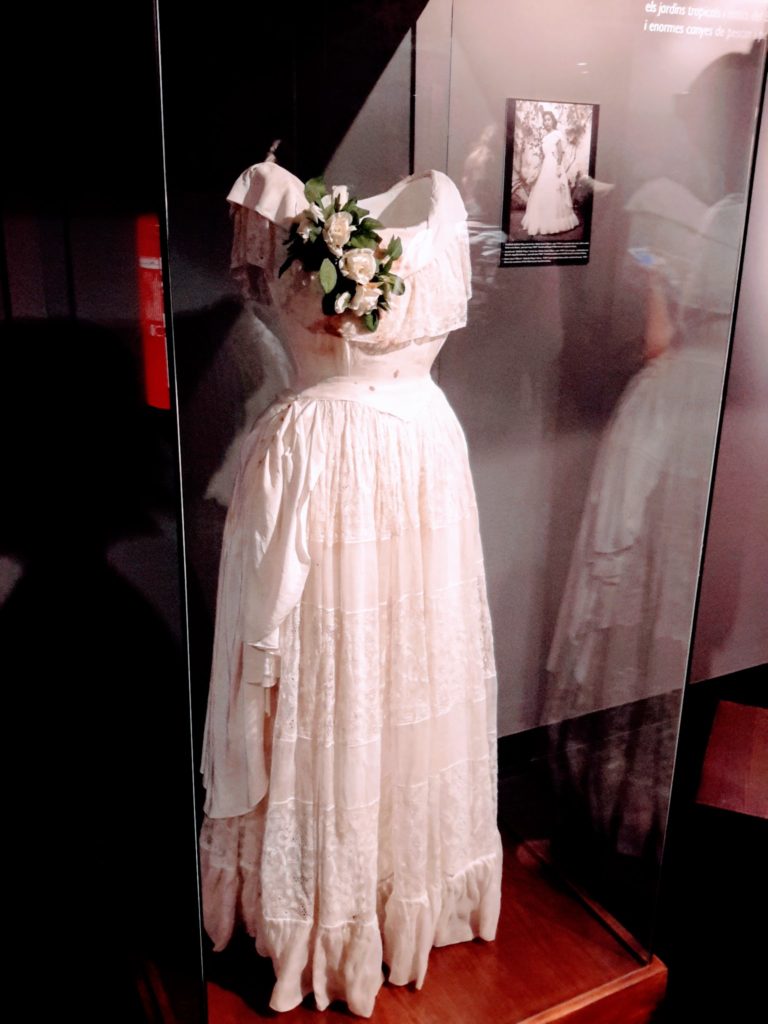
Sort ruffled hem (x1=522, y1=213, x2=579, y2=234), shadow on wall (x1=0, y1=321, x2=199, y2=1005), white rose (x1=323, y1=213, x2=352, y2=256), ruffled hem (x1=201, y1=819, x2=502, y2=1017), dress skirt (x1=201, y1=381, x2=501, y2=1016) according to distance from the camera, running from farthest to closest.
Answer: ruffled hem (x1=522, y1=213, x2=579, y2=234) < shadow on wall (x1=0, y1=321, x2=199, y2=1005) < ruffled hem (x1=201, y1=819, x2=502, y2=1017) < dress skirt (x1=201, y1=381, x2=501, y2=1016) < white rose (x1=323, y1=213, x2=352, y2=256)

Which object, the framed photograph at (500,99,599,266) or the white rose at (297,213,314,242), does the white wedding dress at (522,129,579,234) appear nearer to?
the framed photograph at (500,99,599,266)

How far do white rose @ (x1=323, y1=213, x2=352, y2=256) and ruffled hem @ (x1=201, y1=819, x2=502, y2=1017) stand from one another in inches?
38.3

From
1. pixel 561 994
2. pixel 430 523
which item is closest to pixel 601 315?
pixel 430 523

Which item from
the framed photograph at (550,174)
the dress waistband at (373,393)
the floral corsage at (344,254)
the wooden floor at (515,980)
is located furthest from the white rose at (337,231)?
the wooden floor at (515,980)

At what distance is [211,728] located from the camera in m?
1.61

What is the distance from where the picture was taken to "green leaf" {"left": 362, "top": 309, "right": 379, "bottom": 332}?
1.40 m

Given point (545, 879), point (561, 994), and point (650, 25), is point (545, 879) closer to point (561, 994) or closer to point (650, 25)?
point (561, 994)

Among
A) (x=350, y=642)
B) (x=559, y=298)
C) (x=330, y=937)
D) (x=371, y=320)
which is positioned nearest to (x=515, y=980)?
(x=330, y=937)

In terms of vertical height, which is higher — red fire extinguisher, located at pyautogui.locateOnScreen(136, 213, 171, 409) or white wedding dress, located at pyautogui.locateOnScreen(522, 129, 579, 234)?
white wedding dress, located at pyautogui.locateOnScreen(522, 129, 579, 234)

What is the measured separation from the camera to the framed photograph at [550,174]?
1.85 meters

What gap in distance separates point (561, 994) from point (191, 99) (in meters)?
1.75

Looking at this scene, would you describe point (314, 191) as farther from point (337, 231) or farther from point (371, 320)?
point (371, 320)

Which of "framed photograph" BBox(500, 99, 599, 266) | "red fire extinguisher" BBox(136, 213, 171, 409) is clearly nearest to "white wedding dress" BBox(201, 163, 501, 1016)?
"red fire extinguisher" BBox(136, 213, 171, 409)

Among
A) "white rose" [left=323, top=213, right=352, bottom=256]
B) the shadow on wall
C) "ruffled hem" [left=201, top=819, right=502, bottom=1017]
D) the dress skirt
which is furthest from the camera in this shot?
the shadow on wall
